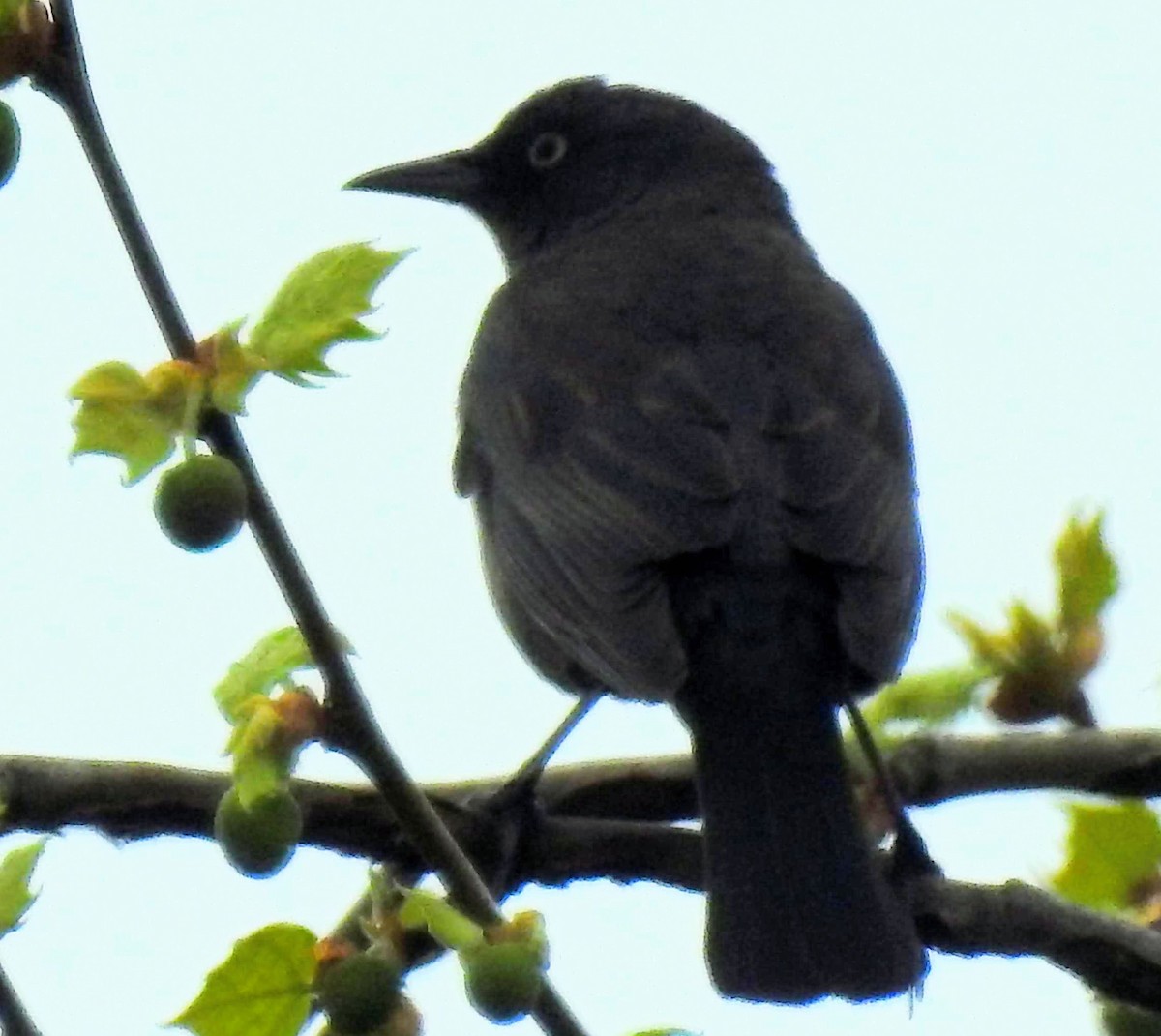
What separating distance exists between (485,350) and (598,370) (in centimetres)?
68

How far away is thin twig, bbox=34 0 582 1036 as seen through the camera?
5.96ft

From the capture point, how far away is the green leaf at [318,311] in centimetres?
213

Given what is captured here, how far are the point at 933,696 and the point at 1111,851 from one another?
0.34m

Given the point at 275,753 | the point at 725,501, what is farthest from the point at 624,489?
the point at 275,753

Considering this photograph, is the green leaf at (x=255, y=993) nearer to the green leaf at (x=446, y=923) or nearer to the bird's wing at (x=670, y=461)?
the green leaf at (x=446, y=923)

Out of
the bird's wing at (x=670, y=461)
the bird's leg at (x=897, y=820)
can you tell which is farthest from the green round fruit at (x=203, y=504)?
the bird's wing at (x=670, y=461)

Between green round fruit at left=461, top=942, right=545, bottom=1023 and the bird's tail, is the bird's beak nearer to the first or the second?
the bird's tail

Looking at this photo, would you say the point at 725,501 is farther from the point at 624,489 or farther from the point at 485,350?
the point at 485,350

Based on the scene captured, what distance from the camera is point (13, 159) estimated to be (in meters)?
1.98

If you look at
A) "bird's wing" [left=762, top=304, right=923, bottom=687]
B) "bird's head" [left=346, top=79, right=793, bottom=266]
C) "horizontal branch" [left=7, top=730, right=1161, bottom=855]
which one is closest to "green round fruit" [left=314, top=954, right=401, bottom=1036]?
"horizontal branch" [left=7, top=730, right=1161, bottom=855]

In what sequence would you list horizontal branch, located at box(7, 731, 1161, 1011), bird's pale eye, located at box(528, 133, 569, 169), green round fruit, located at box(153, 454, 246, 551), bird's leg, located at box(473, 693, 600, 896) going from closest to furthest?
green round fruit, located at box(153, 454, 246, 551) < horizontal branch, located at box(7, 731, 1161, 1011) < bird's leg, located at box(473, 693, 600, 896) < bird's pale eye, located at box(528, 133, 569, 169)

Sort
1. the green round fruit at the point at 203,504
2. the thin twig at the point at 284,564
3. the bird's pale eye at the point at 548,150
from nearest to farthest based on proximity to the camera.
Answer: the thin twig at the point at 284,564
the green round fruit at the point at 203,504
the bird's pale eye at the point at 548,150

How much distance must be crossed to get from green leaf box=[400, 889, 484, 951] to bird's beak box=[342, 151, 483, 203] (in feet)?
15.4

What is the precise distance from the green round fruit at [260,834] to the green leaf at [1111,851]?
1.10 meters
